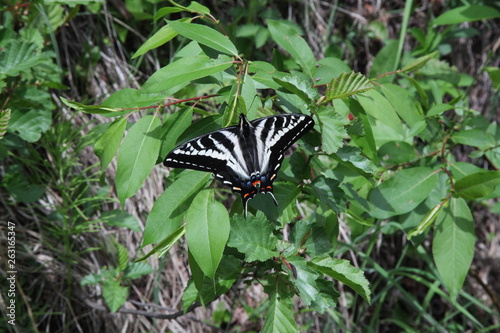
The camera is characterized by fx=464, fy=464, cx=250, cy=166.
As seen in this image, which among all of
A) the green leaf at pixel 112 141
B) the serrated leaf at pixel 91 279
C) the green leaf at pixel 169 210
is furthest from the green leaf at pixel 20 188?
the green leaf at pixel 169 210

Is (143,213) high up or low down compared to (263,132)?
down

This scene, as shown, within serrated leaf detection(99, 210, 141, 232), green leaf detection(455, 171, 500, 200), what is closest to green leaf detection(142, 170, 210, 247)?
green leaf detection(455, 171, 500, 200)

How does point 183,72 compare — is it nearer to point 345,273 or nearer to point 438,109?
point 345,273

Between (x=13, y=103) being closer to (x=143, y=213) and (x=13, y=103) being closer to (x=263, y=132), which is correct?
(x=143, y=213)

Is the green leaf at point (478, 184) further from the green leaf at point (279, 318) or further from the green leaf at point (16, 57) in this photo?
the green leaf at point (16, 57)

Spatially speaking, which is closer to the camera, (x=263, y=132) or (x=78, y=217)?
(x=263, y=132)

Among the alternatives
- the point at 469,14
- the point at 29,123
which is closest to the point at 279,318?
the point at 29,123

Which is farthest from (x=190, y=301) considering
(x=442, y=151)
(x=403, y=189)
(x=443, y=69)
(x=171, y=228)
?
(x=443, y=69)
